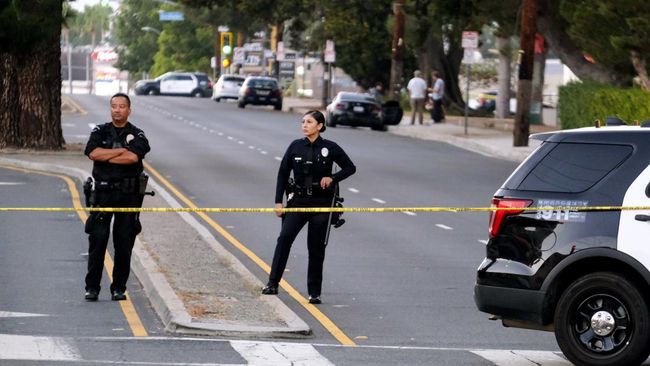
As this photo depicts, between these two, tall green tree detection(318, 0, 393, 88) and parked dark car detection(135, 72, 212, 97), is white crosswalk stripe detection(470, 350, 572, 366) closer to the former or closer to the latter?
tall green tree detection(318, 0, 393, 88)

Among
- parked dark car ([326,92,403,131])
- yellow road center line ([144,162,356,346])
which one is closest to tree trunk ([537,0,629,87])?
parked dark car ([326,92,403,131])

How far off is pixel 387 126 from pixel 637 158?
4483 cm

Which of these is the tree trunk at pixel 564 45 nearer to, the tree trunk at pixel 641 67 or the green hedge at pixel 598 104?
the green hedge at pixel 598 104

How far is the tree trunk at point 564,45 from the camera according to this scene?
47.1 m

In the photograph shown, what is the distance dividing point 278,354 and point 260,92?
59.3 m

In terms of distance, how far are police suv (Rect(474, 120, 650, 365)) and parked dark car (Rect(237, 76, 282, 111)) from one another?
59268 mm

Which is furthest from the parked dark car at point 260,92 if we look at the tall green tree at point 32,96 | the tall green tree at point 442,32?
the tall green tree at point 32,96

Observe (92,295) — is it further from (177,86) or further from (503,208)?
(177,86)

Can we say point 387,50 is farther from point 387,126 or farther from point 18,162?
point 18,162

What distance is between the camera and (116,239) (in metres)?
14.5

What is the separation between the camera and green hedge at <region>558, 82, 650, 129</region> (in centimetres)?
3675

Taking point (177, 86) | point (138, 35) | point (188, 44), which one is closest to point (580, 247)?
point (177, 86)

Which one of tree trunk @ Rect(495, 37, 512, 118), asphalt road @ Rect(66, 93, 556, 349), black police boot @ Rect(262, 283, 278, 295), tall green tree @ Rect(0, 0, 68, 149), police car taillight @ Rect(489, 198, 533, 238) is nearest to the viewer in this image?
police car taillight @ Rect(489, 198, 533, 238)

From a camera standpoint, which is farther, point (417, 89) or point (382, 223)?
point (417, 89)
